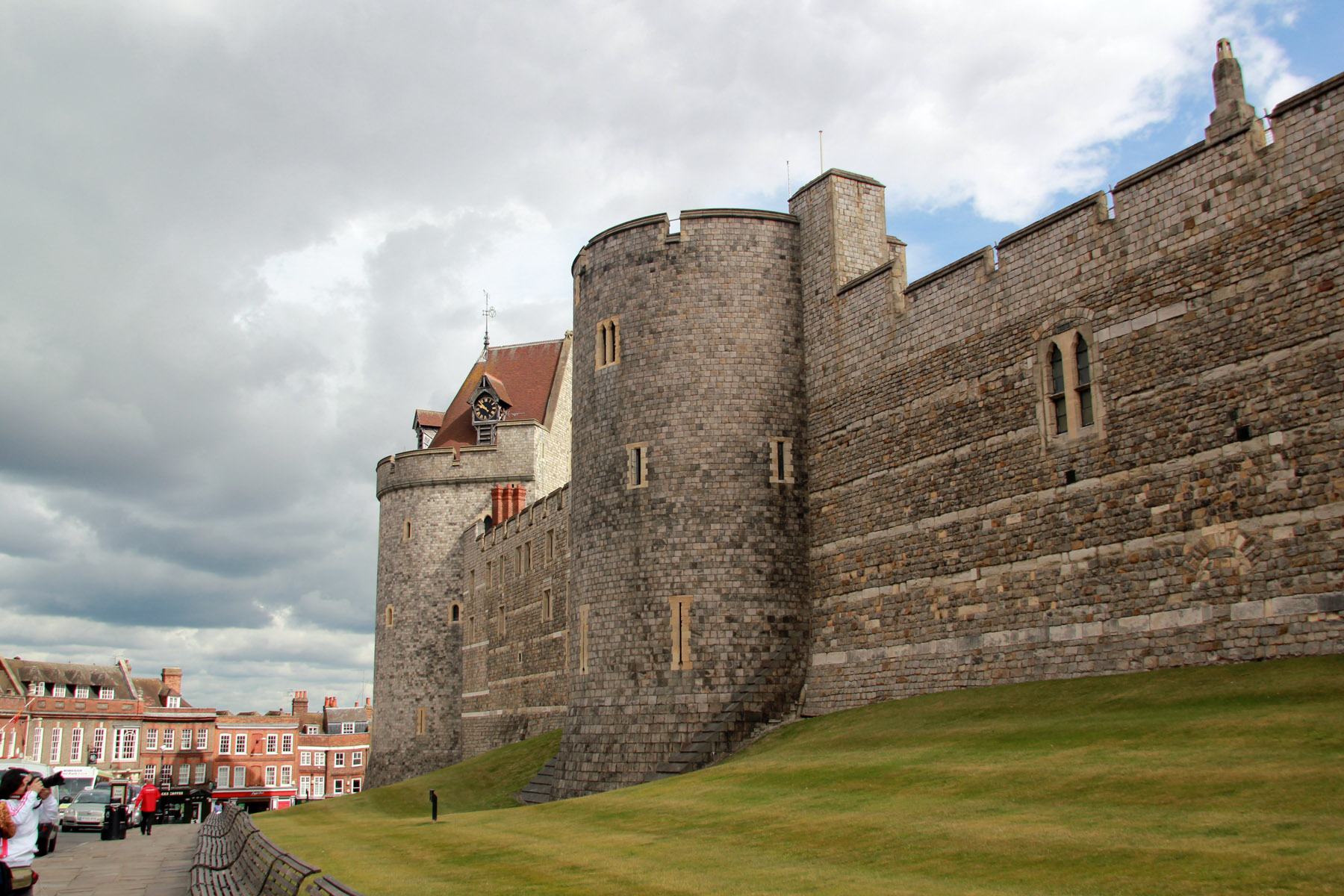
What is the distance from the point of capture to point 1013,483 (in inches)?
711

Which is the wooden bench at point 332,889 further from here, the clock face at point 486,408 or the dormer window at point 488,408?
the clock face at point 486,408

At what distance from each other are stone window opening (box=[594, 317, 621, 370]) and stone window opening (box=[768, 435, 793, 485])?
3.99 m

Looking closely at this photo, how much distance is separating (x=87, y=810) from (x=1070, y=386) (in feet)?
81.5

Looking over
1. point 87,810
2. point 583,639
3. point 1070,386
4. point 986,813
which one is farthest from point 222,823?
point 1070,386

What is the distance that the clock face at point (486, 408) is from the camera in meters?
48.8

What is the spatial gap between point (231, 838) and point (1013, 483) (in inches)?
514

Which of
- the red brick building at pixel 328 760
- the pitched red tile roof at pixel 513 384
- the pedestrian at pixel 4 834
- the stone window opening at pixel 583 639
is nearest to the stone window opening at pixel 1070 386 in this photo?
the stone window opening at pixel 583 639

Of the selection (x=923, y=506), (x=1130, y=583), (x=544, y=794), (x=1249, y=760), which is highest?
(x=923, y=506)

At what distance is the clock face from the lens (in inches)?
1919

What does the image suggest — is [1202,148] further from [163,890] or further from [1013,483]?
[163,890]

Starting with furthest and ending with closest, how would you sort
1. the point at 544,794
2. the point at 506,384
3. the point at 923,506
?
the point at 506,384, the point at 544,794, the point at 923,506

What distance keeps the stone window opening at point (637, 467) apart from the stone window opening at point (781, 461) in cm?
259

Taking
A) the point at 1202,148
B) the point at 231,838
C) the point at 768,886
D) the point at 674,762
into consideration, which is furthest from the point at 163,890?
the point at 1202,148

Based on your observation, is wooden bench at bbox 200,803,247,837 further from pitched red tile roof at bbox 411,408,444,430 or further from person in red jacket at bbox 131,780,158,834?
pitched red tile roof at bbox 411,408,444,430
